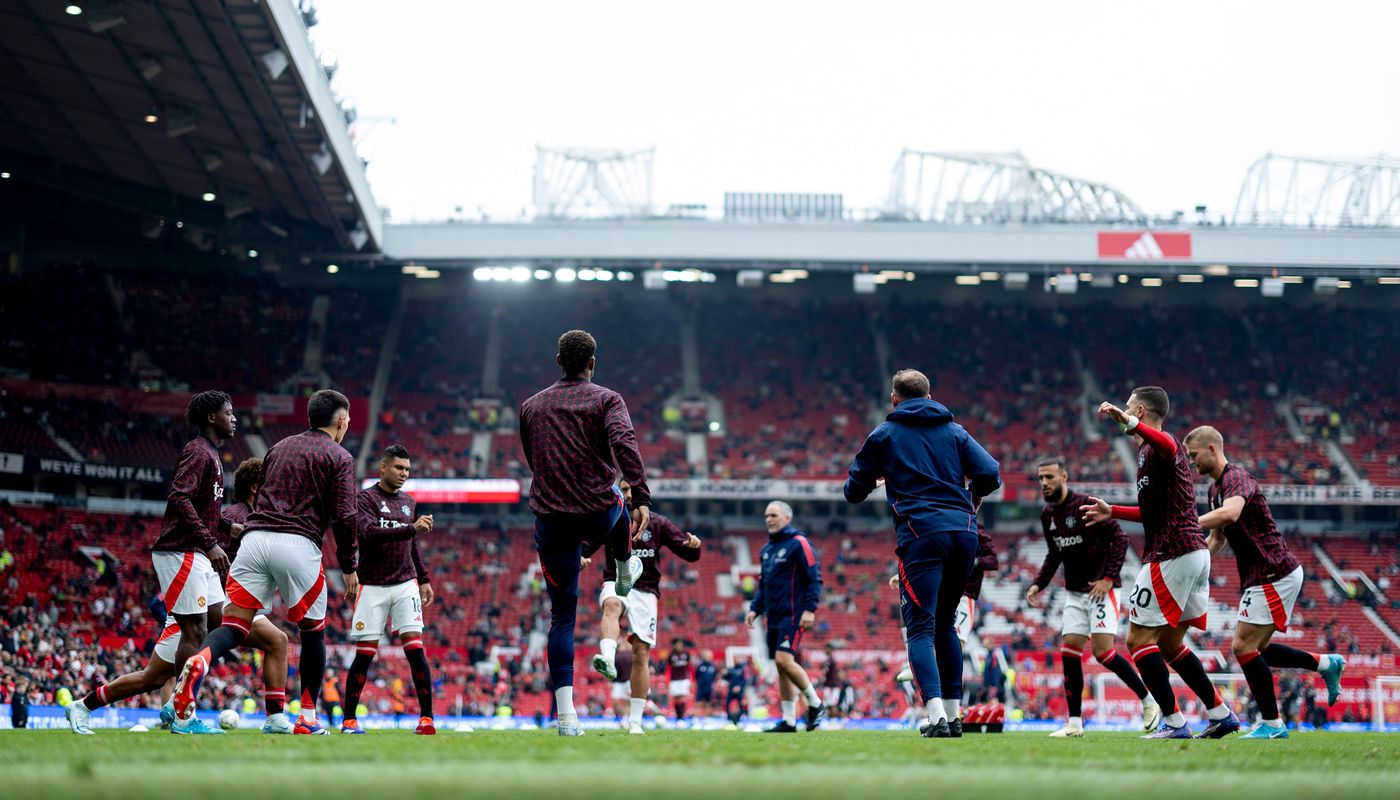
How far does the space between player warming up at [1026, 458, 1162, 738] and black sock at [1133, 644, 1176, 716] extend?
2173 millimetres

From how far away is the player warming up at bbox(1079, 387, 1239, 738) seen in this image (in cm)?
945

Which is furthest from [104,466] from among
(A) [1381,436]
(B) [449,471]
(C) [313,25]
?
(A) [1381,436]

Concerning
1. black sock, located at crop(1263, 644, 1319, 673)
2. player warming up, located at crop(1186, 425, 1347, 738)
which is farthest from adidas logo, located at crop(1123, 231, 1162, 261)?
player warming up, located at crop(1186, 425, 1347, 738)

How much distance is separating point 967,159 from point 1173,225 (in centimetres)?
715

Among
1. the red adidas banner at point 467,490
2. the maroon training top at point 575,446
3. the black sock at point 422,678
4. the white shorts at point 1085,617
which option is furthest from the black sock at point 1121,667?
the red adidas banner at point 467,490

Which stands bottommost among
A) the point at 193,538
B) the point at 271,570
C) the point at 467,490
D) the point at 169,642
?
the point at 169,642

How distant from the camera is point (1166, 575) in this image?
962 cm

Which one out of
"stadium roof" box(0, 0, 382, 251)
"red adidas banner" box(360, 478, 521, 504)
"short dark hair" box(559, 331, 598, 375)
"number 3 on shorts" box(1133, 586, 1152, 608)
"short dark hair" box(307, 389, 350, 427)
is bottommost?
"number 3 on shorts" box(1133, 586, 1152, 608)

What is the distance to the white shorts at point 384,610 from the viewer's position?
1091 centimetres

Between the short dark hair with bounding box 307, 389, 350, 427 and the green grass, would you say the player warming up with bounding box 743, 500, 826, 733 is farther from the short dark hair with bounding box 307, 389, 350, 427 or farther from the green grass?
the green grass

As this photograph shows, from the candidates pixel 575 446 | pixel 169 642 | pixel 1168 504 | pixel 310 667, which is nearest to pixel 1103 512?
pixel 1168 504

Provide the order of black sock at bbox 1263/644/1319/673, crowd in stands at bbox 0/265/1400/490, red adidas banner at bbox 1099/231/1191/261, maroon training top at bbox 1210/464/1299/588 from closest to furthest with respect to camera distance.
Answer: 1. maroon training top at bbox 1210/464/1299/588
2. black sock at bbox 1263/644/1319/673
3. red adidas banner at bbox 1099/231/1191/261
4. crowd in stands at bbox 0/265/1400/490

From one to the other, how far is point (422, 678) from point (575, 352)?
3468 mm

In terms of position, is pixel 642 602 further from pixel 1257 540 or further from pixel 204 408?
pixel 1257 540
